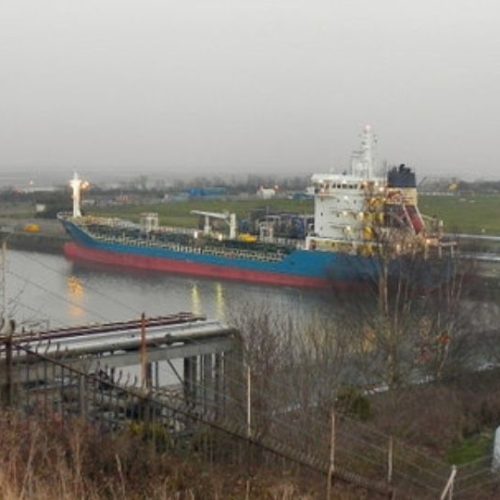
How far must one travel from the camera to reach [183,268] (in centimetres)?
2180

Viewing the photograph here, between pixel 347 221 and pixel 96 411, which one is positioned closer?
pixel 96 411

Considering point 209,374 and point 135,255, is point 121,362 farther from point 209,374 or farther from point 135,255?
point 135,255

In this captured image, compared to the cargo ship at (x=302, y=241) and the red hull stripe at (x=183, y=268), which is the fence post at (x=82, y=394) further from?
the red hull stripe at (x=183, y=268)

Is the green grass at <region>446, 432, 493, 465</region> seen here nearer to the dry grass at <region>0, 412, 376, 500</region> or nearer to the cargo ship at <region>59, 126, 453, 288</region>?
the dry grass at <region>0, 412, 376, 500</region>

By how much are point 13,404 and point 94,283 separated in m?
15.6

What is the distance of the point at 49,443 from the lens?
2.69 meters

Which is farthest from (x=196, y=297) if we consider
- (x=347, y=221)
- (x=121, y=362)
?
(x=121, y=362)

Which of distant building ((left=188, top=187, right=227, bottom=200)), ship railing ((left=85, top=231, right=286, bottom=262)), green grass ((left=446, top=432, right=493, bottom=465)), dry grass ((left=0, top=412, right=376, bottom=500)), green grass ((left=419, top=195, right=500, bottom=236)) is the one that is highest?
dry grass ((left=0, top=412, right=376, bottom=500))

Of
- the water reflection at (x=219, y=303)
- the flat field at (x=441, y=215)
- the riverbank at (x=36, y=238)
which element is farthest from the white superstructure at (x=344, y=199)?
the riverbank at (x=36, y=238)

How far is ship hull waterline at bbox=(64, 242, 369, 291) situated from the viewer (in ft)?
63.6

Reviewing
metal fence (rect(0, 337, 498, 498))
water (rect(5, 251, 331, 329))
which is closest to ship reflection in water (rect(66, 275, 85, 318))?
water (rect(5, 251, 331, 329))

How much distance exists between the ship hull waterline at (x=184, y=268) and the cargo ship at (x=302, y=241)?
0.07ft

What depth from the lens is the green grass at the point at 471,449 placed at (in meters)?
5.68

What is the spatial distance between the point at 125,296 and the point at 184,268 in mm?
5631
